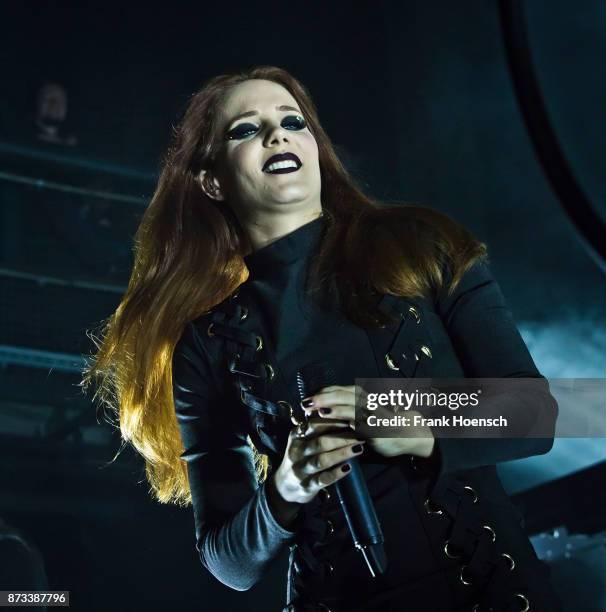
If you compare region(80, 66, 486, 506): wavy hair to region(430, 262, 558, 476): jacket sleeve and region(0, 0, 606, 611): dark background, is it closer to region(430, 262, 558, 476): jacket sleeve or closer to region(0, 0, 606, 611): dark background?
region(430, 262, 558, 476): jacket sleeve

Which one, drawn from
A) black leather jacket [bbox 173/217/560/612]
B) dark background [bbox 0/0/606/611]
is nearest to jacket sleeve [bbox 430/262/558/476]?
black leather jacket [bbox 173/217/560/612]

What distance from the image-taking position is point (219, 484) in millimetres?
1184

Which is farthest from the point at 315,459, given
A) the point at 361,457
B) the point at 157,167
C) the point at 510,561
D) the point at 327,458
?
the point at 157,167

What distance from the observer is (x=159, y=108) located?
2414 millimetres

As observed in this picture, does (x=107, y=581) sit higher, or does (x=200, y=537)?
(x=107, y=581)

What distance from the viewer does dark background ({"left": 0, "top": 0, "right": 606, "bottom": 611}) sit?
1.94 metres

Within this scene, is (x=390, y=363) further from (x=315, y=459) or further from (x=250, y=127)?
(x=250, y=127)

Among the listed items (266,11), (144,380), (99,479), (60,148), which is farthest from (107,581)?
(266,11)

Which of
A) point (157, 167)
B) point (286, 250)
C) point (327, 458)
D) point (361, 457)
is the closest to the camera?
point (327, 458)

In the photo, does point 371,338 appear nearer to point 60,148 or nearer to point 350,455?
point 350,455

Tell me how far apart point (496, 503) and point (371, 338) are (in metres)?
0.22

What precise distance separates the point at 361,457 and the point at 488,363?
166 millimetres

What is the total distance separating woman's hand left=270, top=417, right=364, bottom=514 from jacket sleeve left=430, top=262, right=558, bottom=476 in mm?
100

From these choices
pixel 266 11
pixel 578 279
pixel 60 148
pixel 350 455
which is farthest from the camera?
pixel 266 11
